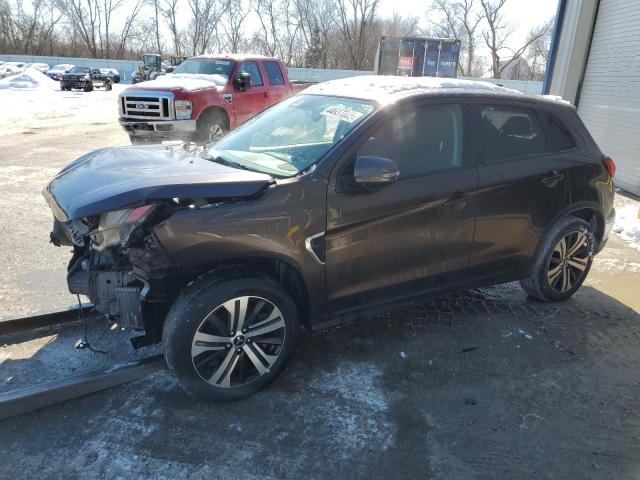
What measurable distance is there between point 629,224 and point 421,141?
5057 millimetres

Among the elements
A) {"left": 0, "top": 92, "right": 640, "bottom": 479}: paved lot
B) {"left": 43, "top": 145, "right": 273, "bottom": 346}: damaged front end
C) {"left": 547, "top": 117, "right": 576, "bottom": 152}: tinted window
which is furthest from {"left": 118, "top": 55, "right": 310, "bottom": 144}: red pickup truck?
{"left": 43, "top": 145, "right": 273, "bottom": 346}: damaged front end

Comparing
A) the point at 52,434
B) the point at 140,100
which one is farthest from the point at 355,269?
the point at 140,100

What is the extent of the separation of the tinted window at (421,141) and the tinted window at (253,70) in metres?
8.44

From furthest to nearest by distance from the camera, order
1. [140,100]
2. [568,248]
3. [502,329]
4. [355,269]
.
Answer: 1. [140,100]
2. [568,248]
3. [502,329]
4. [355,269]

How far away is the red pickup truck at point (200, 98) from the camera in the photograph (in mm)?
9859

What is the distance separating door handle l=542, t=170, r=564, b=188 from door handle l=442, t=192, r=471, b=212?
815 millimetres

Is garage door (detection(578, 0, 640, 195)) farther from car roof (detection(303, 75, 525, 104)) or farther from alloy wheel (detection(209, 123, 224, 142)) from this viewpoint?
alloy wheel (detection(209, 123, 224, 142))

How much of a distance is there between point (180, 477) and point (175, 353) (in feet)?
2.02

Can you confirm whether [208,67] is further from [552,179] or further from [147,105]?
[552,179]

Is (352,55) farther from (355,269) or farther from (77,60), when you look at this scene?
(355,269)

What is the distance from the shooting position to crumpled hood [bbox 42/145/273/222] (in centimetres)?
262

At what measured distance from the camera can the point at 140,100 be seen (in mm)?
10109

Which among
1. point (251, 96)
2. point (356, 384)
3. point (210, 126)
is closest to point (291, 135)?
point (356, 384)

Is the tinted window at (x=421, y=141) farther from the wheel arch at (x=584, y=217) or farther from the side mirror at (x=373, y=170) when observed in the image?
the wheel arch at (x=584, y=217)
